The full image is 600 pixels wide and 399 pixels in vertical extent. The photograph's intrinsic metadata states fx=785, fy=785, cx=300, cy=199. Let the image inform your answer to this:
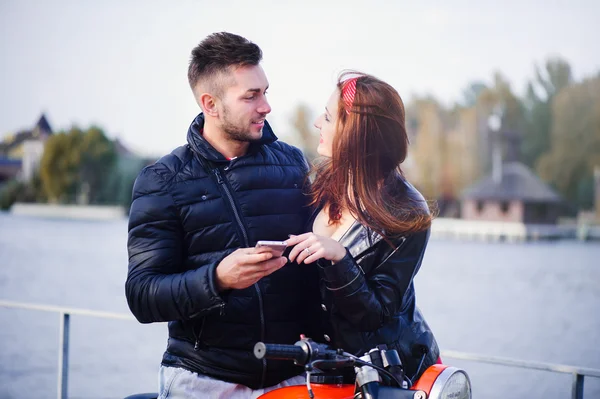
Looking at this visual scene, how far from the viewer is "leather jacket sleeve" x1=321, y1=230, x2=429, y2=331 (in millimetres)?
2072

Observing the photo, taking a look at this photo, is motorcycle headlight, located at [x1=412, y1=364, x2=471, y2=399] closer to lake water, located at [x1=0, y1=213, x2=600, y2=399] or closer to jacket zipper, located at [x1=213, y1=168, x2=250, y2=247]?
jacket zipper, located at [x1=213, y1=168, x2=250, y2=247]

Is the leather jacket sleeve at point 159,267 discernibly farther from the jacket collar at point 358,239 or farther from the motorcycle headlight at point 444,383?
the motorcycle headlight at point 444,383

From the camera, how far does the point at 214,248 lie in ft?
7.63

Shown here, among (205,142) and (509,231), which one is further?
(509,231)

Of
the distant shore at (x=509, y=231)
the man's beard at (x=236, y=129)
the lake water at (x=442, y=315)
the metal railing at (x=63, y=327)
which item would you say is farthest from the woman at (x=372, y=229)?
the distant shore at (x=509, y=231)

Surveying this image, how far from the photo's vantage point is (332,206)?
2.36 m

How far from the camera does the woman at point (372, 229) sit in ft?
6.98

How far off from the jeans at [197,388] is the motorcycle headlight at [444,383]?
622 mm

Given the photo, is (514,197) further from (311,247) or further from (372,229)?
(311,247)

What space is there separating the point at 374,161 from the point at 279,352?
763 millimetres

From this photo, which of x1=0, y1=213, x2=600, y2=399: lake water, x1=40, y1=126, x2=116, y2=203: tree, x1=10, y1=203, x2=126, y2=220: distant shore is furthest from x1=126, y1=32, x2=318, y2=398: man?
x1=10, y1=203, x2=126, y2=220: distant shore

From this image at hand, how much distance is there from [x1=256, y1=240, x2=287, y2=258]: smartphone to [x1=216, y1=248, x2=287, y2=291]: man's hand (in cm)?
1

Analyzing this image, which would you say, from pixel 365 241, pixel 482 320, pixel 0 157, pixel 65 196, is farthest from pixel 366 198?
pixel 65 196

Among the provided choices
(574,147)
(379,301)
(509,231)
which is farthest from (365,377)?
(509,231)
